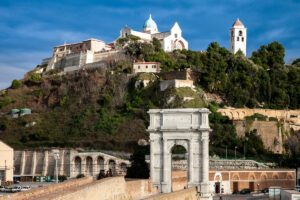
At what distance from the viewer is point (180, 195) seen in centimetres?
3033

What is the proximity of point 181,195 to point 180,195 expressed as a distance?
0.87ft

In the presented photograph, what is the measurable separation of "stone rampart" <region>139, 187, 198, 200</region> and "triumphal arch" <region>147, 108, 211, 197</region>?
1908 mm

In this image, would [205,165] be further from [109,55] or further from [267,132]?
[109,55]

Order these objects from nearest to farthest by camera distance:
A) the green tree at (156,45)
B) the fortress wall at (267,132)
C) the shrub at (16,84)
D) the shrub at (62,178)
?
the shrub at (62,178), the fortress wall at (267,132), the green tree at (156,45), the shrub at (16,84)

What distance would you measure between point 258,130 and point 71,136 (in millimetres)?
25250

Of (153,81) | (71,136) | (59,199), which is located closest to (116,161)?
(71,136)

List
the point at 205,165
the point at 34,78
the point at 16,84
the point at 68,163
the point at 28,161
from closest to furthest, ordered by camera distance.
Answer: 1. the point at 205,165
2. the point at 68,163
3. the point at 28,161
4. the point at 34,78
5. the point at 16,84

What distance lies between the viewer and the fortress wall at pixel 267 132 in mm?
64312

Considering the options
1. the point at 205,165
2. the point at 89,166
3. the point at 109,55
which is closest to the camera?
the point at 205,165

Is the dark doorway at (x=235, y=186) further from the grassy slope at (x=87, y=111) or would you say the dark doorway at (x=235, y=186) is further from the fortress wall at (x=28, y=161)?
the fortress wall at (x=28, y=161)

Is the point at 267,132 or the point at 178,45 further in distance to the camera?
the point at 178,45

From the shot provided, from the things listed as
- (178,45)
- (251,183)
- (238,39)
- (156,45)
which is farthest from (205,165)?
(238,39)

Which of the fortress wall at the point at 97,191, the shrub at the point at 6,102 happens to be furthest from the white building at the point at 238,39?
the fortress wall at the point at 97,191

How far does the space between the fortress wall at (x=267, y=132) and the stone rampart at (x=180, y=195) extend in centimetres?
3023
